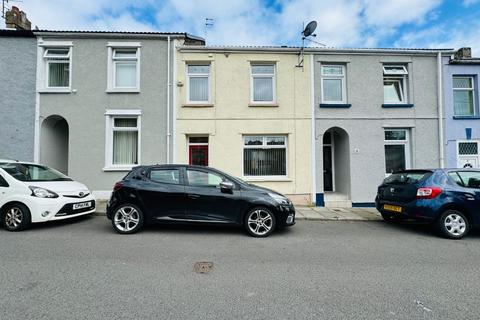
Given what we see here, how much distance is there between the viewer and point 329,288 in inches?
123

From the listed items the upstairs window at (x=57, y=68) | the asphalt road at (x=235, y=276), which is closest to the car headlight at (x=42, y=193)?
the asphalt road at (x=235, y=276)

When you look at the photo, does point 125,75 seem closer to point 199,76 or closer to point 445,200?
point 199,76

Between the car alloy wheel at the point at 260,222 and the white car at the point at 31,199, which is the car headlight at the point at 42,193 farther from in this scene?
the car alloy wheel at the point at 260,222

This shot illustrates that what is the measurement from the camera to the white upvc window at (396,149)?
32.8ft

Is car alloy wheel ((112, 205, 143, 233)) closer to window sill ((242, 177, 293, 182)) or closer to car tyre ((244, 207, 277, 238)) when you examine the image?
car tyre ((244, 207, 277, 238))

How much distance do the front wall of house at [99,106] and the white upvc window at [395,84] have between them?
9134 mm

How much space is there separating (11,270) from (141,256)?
175 centimetres

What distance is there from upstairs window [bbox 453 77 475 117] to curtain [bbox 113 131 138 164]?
1333cm

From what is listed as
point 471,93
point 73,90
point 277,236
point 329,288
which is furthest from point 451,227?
point 73,90

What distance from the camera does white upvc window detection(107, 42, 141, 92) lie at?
381 inches

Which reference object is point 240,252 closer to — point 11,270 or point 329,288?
point 329,288

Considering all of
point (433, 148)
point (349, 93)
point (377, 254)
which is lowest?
point (377, 254)

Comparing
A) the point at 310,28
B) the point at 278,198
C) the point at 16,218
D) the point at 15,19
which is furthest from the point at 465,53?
the point at 15,19

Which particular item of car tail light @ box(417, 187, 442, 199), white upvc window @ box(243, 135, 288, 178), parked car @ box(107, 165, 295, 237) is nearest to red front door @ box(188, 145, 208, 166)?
white upvc window @ box(243, 135, 288, 178)
